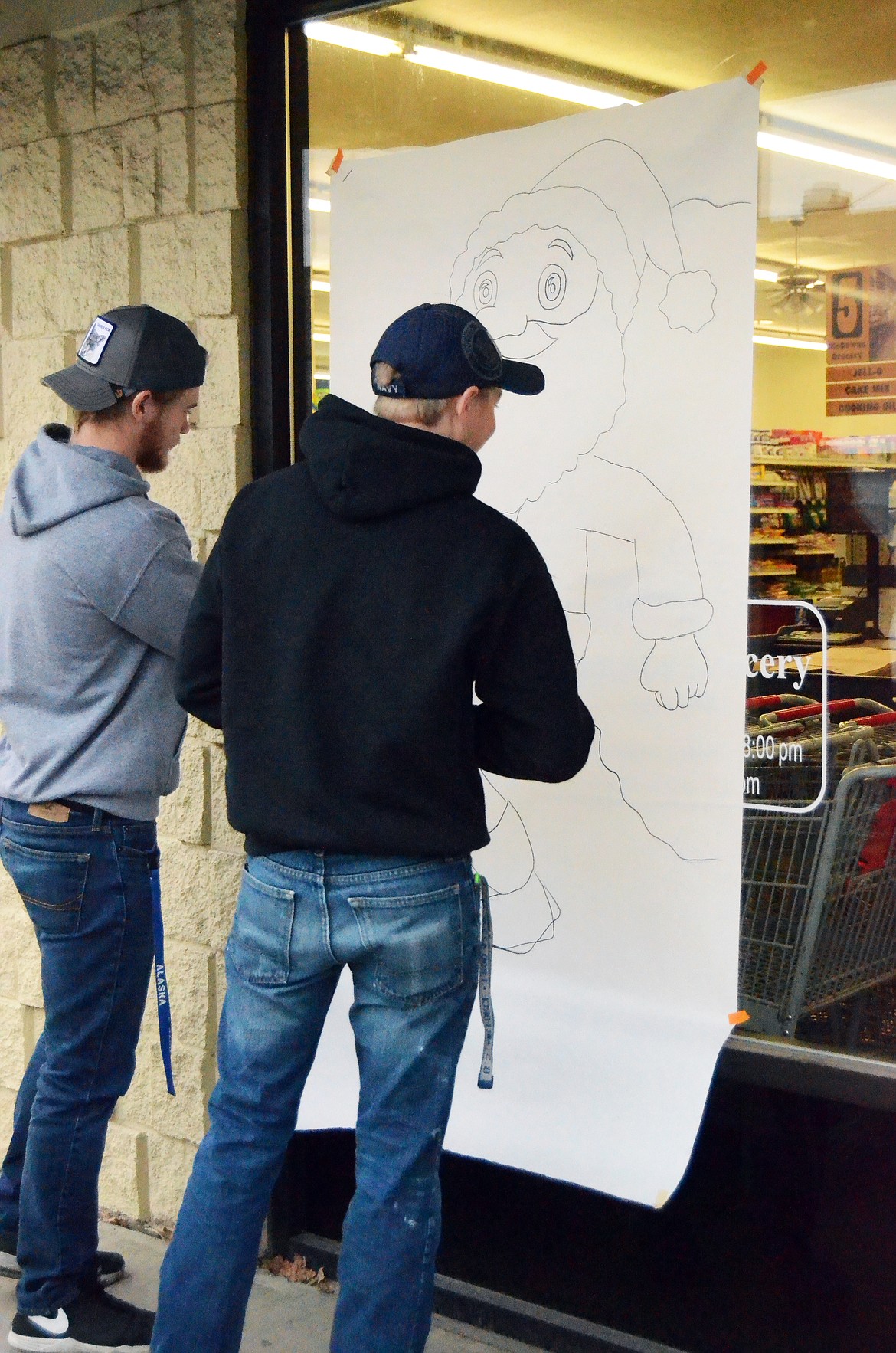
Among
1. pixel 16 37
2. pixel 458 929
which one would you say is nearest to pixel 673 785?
pixel 458 929

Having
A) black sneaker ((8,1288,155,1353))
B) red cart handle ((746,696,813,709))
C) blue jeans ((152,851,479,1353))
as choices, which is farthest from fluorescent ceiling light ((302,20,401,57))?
black sneaker ((8,1288,155,1353))

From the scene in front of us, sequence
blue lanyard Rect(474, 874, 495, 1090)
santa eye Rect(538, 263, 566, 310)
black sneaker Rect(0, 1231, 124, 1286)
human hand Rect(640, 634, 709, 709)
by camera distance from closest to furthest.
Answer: blue lanyard Rect(474, 874, 495, 1090)
human hand Rect(640, 634, 709, 709)
santa eye Rect(538, 263, 566, 310)
black sneaker Rect(0, 1231, 124, 1286)

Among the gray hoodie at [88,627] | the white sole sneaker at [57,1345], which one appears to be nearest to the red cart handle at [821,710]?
the gray hoodie at [88,627]

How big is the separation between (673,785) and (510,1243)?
113 centimetres

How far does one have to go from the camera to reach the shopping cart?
2539 millimetres

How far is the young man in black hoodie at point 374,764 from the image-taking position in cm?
212

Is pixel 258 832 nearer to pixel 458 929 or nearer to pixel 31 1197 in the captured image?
pixel 458 929

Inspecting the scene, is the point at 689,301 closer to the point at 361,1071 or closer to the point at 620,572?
the point at 620,572

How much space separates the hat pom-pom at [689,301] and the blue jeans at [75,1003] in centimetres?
142

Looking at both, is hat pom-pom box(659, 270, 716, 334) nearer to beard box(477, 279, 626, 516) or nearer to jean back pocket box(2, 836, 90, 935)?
beard box(477, 279, 626, 516)

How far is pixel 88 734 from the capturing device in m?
2.75

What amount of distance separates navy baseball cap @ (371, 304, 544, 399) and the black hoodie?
88 millimetres

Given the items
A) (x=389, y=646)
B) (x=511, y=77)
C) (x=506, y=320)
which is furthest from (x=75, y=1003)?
(x=511, y=77)

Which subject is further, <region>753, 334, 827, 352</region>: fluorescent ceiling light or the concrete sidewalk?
the concrete sidewalk
